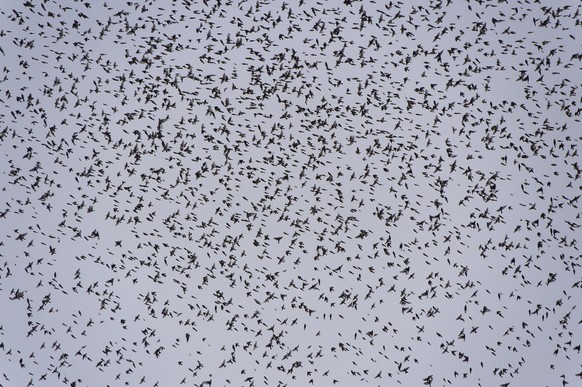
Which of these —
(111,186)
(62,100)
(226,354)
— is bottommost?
(226,354)

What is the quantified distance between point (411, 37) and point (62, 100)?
8273 mm

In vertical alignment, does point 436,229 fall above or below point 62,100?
below

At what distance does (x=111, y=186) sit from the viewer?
68.2ft

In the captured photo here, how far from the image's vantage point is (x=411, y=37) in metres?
20.8

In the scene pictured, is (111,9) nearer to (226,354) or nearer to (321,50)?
(321,50)

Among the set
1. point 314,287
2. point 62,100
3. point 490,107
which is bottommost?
point 314,287

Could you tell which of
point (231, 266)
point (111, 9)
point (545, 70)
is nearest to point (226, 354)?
point (231, 266)

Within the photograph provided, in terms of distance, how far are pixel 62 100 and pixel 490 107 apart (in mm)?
9998

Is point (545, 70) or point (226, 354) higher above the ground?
point (545, 70)

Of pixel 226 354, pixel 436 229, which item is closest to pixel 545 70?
pixel 436 229

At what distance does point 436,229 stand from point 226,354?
225 inches

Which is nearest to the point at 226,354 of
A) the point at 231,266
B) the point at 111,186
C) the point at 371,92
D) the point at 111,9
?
the point at 231,266

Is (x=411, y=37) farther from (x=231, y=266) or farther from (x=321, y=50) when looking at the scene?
(x=231, y=266)

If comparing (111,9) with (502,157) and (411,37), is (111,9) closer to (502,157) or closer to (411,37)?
(411,37)
